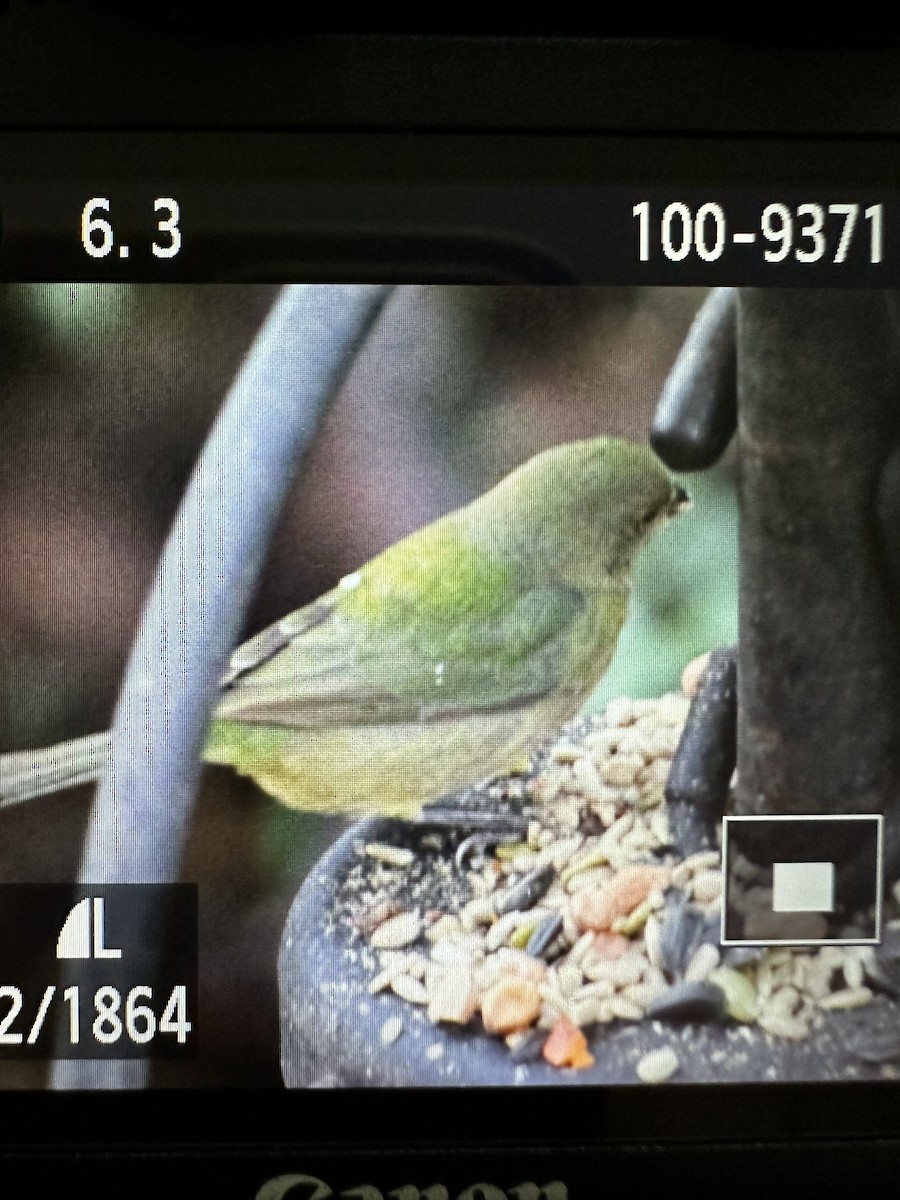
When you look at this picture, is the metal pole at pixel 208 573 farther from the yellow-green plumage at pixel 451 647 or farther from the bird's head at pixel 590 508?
the bird's head at pixel 590 508

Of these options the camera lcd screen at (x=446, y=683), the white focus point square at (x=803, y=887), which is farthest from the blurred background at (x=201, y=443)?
the white focus point square at (x=803, y=887)

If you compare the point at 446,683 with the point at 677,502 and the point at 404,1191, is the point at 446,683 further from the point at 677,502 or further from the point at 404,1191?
the point at 404,1191

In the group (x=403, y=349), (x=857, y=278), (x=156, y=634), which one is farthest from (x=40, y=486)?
(x=857, y=278)

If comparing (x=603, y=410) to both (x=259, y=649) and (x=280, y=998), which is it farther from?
(x=280, y=998)

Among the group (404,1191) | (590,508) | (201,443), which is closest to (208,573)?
(201,443)

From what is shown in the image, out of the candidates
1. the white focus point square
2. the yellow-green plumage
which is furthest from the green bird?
the white focus point square

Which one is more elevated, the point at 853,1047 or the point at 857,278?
the point at 857,278
